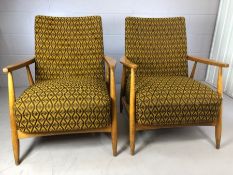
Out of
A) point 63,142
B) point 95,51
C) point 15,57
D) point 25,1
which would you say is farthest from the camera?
point 15,57

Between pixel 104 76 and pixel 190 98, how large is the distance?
2.37ft

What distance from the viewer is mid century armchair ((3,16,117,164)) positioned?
1229 millimetres

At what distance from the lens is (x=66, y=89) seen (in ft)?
4.41

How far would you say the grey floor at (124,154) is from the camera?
1.30 m

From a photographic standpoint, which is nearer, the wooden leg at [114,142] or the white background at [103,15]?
the wooden leg at [114,142]

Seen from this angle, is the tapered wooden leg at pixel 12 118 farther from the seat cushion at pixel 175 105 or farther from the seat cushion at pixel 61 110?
the seat cushion at pixel 175 105

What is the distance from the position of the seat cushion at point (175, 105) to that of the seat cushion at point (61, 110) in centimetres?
Answer: 22

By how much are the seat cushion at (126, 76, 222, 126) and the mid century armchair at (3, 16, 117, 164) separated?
190 millimetres

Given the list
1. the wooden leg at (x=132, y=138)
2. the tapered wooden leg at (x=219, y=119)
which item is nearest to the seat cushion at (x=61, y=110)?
the wooden leg at (x=132, y=138)

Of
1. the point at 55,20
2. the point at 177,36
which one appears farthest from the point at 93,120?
the point at 177,36

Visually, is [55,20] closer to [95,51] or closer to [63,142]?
[95,51]

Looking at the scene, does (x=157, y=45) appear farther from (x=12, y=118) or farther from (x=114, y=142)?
(x=12, y=118)

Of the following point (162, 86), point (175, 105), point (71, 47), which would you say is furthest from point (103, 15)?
point (175, 105)

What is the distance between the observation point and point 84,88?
1371 mm
